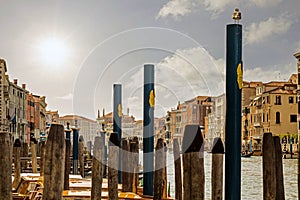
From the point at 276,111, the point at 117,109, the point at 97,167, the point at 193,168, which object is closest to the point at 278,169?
the point at 193,168

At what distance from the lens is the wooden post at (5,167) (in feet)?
14.6

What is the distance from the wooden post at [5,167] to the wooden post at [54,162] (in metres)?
0.39

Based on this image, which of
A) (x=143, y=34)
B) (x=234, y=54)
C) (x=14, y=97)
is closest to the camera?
(x=234, y=54)

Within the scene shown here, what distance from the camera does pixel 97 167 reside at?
550 cm

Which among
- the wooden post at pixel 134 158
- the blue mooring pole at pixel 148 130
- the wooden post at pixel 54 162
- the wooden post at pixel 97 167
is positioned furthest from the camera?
the wooden post at pixel 134 158

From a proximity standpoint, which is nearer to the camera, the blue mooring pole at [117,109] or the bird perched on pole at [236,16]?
the bird perched on pole at [236,16]

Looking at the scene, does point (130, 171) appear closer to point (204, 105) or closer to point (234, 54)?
point (204, 105)

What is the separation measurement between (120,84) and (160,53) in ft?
6.54

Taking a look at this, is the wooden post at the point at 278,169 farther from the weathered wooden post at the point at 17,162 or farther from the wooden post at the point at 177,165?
the weathered wooden post at the point at 17,162

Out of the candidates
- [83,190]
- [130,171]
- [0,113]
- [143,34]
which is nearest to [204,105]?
[143,34]

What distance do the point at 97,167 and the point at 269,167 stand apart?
1662 mm

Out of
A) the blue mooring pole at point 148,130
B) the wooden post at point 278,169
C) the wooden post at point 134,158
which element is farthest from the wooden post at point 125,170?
the wooden post at point 278,169

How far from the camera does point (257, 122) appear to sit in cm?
5675

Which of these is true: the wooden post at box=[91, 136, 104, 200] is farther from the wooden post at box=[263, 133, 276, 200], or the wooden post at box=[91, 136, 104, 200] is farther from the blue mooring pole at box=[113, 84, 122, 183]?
the blue mooring pole at box=[113, 84, 122, 183]
